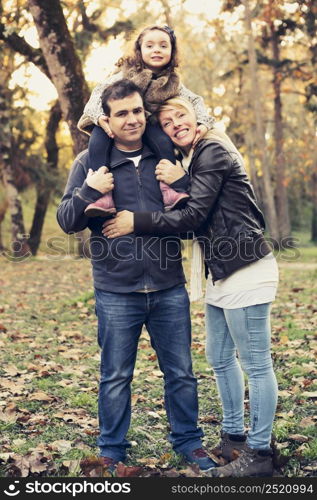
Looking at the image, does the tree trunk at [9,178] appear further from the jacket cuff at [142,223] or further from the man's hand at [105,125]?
the jacket cuff at [142,223]

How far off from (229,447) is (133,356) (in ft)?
2.84

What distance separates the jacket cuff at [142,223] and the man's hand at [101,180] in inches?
9.6

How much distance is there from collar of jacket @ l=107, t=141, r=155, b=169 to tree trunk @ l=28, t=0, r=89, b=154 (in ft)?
18.8

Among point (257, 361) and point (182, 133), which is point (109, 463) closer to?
point (257, 361)

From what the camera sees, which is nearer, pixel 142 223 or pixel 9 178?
pixel 142 223

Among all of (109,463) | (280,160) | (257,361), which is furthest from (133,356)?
(280,160)

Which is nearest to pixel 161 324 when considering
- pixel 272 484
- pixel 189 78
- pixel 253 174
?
pixel 272 484

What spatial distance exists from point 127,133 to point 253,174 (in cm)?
2546

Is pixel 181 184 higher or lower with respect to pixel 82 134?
lower

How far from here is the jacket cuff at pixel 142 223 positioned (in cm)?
391

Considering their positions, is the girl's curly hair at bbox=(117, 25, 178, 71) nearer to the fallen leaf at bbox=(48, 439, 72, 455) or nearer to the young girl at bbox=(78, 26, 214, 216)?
the young girl at bbox=(78, 26, 214, 216)

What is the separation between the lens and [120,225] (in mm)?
3947

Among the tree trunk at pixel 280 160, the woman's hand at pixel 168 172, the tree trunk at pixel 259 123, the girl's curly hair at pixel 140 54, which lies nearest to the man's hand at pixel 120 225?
the woman's hand at pixel 168 172

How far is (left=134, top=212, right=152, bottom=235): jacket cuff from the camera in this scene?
391 centimetres
